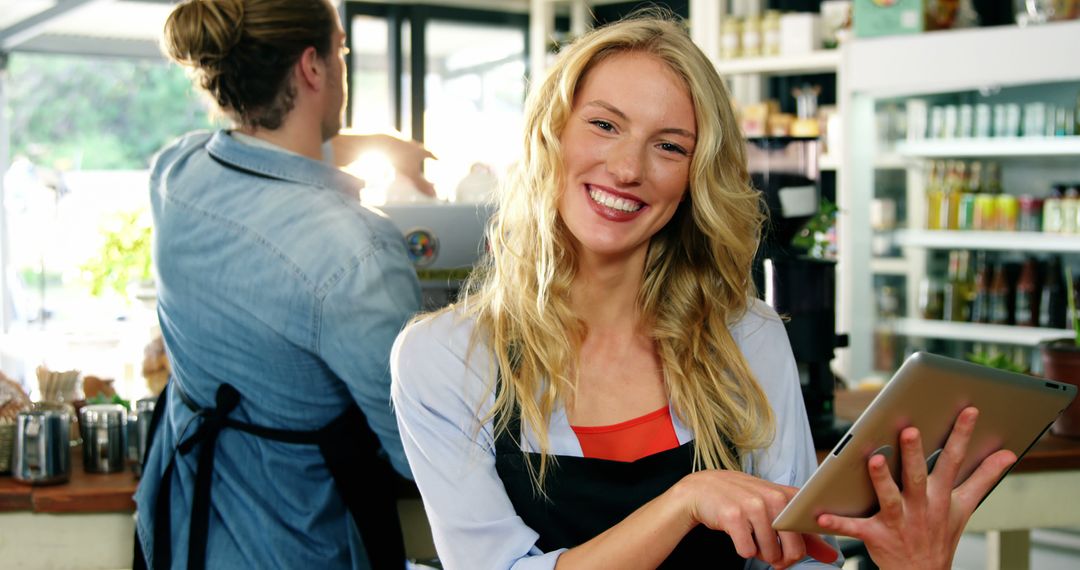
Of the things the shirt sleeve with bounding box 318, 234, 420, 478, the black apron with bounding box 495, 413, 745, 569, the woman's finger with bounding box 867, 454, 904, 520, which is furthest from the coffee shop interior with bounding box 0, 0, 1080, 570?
the woman's finger with bounding box 867, 454, 904, 520

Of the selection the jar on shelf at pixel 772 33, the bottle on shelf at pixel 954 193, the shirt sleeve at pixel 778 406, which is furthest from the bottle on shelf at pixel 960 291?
the shirt sleeve at pixel 778 406

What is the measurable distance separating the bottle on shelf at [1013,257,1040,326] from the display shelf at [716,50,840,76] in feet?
4.39

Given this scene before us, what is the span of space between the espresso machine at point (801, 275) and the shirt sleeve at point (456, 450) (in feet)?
3.19

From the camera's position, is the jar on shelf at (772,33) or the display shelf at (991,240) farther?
the jar on shelf at (772,33)

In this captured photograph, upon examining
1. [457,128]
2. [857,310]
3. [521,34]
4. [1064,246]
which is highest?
[521,34]

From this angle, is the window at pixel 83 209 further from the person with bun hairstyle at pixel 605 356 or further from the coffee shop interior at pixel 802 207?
the person with bun hairstyle at pixel 605 356

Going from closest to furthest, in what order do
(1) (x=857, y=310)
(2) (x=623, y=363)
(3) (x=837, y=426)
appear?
(2) (x=623, y=363)
(3) (x=837, y=426)
(1) (x=857, y=310)

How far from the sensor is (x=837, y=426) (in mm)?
2328

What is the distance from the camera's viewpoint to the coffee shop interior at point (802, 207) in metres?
2.20

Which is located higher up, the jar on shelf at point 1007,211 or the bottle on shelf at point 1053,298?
the jar on shelf at point 1007,211

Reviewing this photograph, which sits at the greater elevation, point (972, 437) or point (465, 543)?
point (972, 437)

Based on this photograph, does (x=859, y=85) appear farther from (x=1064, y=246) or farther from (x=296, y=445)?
(x=296, y=445)

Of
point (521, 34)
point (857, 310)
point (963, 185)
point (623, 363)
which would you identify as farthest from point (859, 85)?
point (623, 363)

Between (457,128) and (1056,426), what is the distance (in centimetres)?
502
